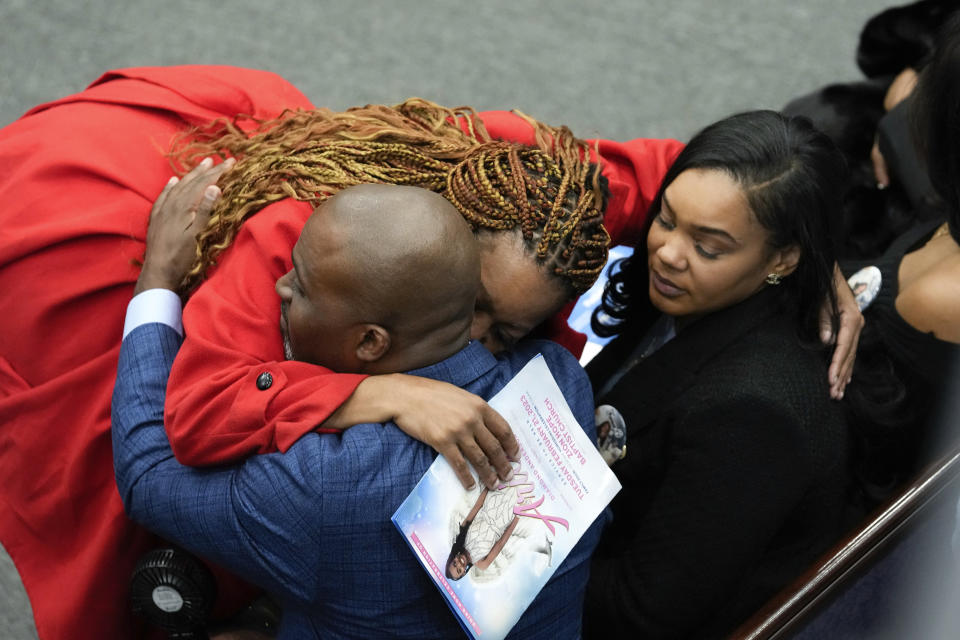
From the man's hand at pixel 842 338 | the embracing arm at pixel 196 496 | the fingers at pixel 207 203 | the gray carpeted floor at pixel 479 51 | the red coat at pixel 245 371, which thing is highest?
the fingers at pixel 207 203

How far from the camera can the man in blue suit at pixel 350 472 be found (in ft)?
3.49

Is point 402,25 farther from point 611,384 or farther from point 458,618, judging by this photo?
point 458,618

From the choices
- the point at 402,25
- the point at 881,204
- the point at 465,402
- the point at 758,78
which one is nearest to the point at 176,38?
the point at 402,25

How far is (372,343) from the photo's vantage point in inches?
44.6

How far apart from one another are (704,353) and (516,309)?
390 mm

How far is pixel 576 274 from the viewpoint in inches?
49.1

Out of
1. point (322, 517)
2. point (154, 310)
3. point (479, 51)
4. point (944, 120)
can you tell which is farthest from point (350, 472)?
point (479, 51)

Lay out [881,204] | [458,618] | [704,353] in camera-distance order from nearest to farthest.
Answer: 1. [458,618]
2. [704,353]
3. [881,204]

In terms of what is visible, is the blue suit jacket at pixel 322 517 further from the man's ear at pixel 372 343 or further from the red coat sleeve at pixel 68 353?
the red coat sleeve at pixel 68 353

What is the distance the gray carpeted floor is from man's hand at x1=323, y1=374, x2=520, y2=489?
2.00 metres

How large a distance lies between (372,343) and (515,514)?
0.88ft

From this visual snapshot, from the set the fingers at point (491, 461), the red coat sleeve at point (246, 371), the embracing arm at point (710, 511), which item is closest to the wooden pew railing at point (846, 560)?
the embracing arm at point (710, 511)

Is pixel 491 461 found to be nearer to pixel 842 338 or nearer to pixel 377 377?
pixel 377 377

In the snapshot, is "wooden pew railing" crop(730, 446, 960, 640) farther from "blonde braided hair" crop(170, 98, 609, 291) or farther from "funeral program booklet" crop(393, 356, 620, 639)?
"blonde braided hair" crop(170, 98, 609, 291)
